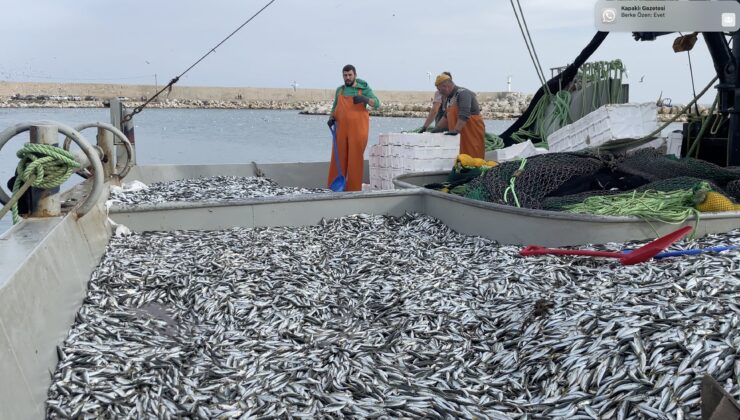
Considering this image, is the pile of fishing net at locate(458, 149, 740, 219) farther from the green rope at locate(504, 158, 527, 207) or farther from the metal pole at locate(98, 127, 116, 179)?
the metal pole at locate(98, 127, 116, 179)

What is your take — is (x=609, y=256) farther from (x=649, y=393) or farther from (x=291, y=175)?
(x=291, y=175)

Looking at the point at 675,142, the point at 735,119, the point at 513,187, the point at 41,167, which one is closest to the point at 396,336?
the point at 41,167

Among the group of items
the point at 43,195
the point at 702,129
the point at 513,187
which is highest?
the point at 702,129

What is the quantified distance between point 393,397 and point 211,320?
5.98 feet

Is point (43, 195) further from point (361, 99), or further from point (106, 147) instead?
point (361, 99)

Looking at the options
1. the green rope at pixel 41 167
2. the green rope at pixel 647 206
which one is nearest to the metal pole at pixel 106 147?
the green rope at pixel 41 167

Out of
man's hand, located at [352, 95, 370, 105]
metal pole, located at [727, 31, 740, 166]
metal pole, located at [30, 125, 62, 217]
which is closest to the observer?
metal pole, located at [30, 125, 62, 217]

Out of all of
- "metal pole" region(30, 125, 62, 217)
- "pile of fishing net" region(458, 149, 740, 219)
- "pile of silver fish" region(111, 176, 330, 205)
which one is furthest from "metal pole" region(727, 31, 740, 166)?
"metal pole" region(30, 125, 62, 217)

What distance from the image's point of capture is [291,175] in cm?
1228

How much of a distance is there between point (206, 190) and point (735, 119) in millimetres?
7326

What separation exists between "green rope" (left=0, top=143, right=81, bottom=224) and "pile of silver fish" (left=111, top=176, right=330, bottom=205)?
12.3 feet

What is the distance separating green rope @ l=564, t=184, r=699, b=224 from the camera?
6090 mm

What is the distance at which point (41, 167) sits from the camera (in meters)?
4.82

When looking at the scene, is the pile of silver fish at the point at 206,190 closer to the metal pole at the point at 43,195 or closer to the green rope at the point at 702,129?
the metal pole at the point at 43,195
